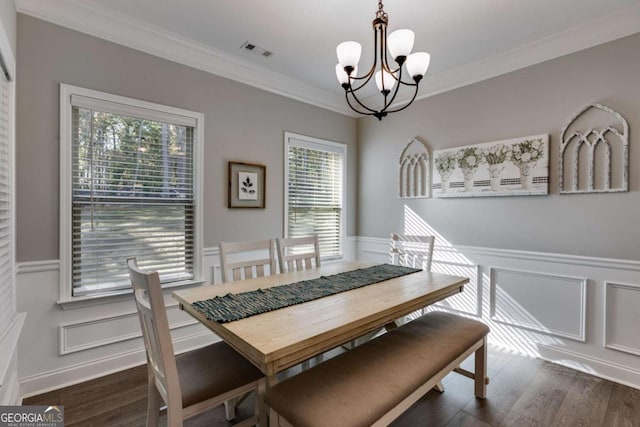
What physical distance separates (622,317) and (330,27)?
10.4 ft

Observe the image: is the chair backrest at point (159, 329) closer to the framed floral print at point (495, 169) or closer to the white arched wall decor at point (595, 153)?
the framed floral print at point (495, 169)

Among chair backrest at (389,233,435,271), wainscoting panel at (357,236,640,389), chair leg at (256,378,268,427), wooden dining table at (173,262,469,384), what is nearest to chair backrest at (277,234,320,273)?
wooden dining table at (173,262,469,384)

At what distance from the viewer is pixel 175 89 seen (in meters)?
2.66

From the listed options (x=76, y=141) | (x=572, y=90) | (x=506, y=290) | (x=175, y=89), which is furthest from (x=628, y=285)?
(x=76, y=141)

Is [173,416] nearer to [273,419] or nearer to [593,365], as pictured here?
[273,419]

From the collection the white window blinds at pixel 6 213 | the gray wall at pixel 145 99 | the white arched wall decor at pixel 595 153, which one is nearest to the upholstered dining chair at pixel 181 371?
the white window blinds at pixel 6 213

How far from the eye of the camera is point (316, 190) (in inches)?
152

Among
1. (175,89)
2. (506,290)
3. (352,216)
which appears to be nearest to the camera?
(175,89)

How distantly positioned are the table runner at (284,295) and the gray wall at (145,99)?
4.32ft

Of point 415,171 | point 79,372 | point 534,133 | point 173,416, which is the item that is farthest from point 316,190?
point 173,416

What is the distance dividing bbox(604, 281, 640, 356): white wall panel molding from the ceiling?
6.28 ft

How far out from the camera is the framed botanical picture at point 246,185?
3004 millimetres

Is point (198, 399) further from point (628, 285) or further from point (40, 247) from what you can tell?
point (628, 285)

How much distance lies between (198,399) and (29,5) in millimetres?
2713
